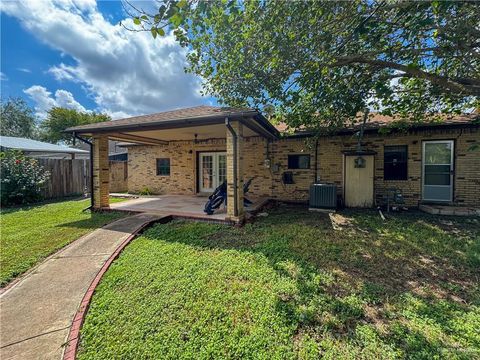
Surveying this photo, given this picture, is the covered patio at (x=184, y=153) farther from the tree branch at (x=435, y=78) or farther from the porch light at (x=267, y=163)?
the tree branch at (x=435, y=78)

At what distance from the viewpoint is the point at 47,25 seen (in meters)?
7.40

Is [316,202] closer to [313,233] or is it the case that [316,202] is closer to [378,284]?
[313,233]

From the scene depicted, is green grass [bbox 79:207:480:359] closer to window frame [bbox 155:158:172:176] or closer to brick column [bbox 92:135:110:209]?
brick column [bbox 92:135:110:209]

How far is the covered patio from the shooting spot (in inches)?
225

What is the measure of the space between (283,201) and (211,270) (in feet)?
21.1

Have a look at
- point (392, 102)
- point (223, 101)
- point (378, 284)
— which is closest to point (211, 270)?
point (378, 284)

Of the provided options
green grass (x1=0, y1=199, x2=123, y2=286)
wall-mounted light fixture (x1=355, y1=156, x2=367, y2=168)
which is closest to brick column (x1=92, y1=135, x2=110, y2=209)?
green grass (x1=0, y1=199, x2=123, y2=286)

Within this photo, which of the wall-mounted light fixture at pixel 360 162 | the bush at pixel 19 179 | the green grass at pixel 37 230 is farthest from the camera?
the bush at pixel 19 179

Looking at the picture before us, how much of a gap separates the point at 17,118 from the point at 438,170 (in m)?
47.8

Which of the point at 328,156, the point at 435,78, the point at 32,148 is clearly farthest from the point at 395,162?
the point at 32,148

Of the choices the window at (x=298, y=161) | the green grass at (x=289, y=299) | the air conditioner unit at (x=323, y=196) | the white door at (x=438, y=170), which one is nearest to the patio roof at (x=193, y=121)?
the window at (x=298, y=161)

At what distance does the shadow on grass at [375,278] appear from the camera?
218cm

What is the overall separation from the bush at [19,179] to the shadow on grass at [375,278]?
778 cm

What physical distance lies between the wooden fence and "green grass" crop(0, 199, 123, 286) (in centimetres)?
196
